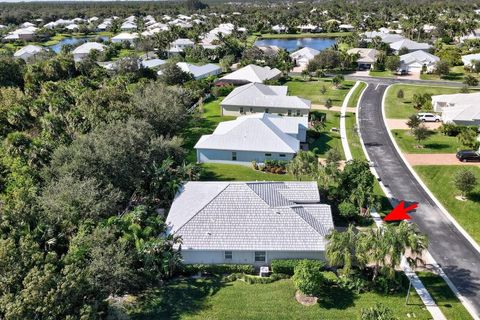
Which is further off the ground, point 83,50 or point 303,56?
point 303,56

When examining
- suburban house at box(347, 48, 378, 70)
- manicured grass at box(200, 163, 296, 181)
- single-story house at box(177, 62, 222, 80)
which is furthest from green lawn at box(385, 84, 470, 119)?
single-story house at box(177, 62, 222, 80)

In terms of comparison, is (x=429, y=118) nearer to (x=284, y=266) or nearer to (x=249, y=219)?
(x=249, y=219)

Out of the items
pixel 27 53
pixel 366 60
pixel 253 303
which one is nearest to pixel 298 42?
pixel 366 60

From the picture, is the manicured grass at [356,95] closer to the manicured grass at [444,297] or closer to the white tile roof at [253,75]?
the white tile roof at [253,75]

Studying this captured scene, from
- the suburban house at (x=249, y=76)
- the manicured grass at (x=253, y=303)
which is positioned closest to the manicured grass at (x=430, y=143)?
the manicured grass at (x=253, y=303)

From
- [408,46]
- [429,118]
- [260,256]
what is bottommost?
[260,256]

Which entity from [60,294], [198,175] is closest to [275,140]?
[198,175]
